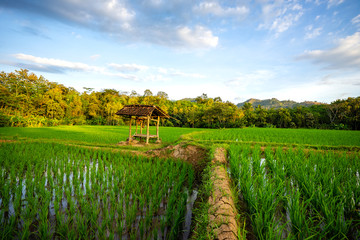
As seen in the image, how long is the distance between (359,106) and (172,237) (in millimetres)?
41380

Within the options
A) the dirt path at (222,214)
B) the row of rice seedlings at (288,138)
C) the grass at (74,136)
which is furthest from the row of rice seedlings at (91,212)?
the row of rice seedlings at (288,138)

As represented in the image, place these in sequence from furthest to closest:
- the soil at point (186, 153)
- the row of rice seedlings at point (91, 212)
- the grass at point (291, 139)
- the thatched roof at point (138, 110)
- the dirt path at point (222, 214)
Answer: the thatched roof at point (138, 110)
the grass at point (291, 139)
the soil at point (186, 153)
the row of rice seedlings at point (91, 212)
the dirt path at point (222, 214)

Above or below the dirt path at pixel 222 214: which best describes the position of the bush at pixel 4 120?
above

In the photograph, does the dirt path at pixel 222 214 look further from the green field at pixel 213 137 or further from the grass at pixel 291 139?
the grass at pixel 291 139

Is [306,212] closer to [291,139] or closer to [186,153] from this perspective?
[186,153]

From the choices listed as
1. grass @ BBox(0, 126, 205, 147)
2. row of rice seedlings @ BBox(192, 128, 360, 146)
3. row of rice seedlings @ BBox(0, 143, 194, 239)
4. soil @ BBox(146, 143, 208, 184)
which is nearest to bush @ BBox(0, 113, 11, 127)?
grass @ BBox(0, 126, 205, 147)

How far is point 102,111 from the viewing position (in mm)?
34875

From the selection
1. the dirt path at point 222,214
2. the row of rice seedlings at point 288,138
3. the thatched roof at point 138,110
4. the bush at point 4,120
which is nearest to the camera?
the dirt path at point 222,214

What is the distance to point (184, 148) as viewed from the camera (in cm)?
609

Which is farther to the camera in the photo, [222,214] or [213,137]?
[213,137]

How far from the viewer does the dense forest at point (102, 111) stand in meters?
22.1

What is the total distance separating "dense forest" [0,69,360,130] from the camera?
2213cm

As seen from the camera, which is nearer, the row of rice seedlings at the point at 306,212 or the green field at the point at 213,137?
the row of rice seedlings at the point at 306,212

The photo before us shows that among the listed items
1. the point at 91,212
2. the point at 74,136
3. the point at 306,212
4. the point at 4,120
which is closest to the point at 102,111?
the point at 4,120
